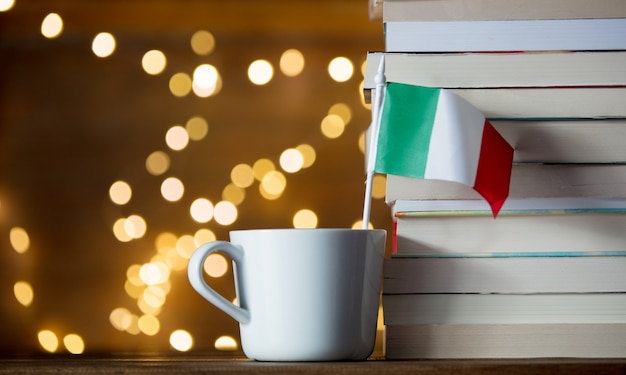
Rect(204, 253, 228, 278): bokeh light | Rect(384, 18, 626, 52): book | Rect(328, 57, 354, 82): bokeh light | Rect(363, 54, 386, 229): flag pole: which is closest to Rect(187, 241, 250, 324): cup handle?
Rect(363, 54, 386, 229): flag pole

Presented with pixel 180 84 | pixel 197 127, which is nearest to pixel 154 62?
pixel 180 84

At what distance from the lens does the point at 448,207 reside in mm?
614

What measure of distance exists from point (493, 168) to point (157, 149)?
1254 millimetres

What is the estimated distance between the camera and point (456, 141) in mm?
603

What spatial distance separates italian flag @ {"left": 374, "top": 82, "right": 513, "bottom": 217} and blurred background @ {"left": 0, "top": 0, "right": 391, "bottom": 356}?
43.1 inches

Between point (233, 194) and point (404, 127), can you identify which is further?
point (233, 194)

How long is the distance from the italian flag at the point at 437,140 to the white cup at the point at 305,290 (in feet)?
0.24

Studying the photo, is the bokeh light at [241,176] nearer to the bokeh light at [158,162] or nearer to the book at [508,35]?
the bokeh light at [158,162]

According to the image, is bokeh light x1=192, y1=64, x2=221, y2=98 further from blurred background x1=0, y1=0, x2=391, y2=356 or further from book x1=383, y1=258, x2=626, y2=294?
book x1=383, y1=258, x2=626, y2=294

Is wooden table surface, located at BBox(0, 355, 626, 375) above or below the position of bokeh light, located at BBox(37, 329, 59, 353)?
above

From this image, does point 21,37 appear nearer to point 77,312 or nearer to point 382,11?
point 77,312

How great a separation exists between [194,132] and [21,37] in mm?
451

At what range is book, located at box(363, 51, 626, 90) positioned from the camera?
24.6 inches

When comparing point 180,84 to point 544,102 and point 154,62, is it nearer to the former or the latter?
point 154,62
